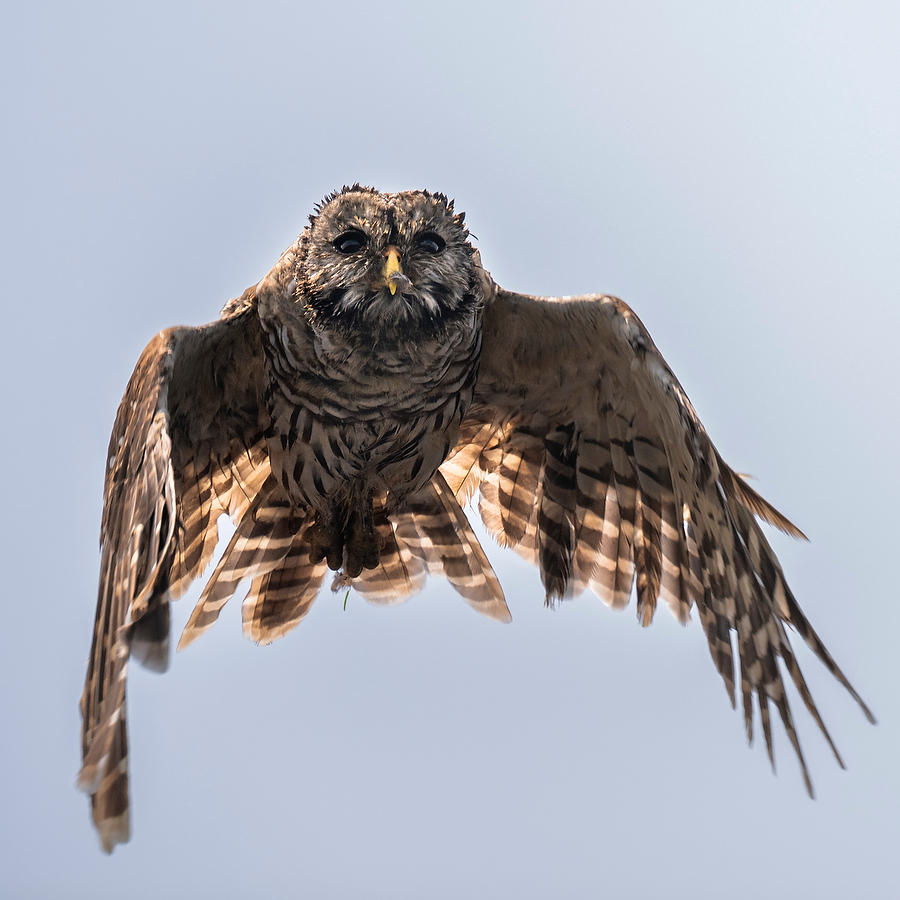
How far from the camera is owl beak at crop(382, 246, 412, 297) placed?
5.28 meters

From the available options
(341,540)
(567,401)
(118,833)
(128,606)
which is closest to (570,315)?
(567,401)

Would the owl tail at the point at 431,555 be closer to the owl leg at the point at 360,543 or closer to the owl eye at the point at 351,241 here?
the owl leg at the point at 360,543

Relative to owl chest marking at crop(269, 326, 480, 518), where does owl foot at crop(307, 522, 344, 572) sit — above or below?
below

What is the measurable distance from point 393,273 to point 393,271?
0.01m

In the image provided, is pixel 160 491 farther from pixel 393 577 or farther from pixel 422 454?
pixel 393 577

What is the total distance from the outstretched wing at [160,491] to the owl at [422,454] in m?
0.01

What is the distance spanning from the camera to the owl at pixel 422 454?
5480 mm

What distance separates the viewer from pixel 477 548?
6742mm

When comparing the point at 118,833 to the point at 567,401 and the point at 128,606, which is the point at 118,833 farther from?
the point at 567,401

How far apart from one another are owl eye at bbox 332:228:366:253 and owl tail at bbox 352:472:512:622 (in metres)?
1.62

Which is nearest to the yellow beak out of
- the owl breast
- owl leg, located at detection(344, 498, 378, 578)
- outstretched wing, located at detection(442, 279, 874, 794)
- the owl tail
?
the owl breast

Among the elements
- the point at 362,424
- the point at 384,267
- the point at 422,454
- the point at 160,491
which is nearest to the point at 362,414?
the point at 362,424

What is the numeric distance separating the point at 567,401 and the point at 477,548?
38.8 inches

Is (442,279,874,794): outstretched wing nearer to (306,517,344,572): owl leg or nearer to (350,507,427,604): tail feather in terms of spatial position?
(350,507,427,604): tail feather
